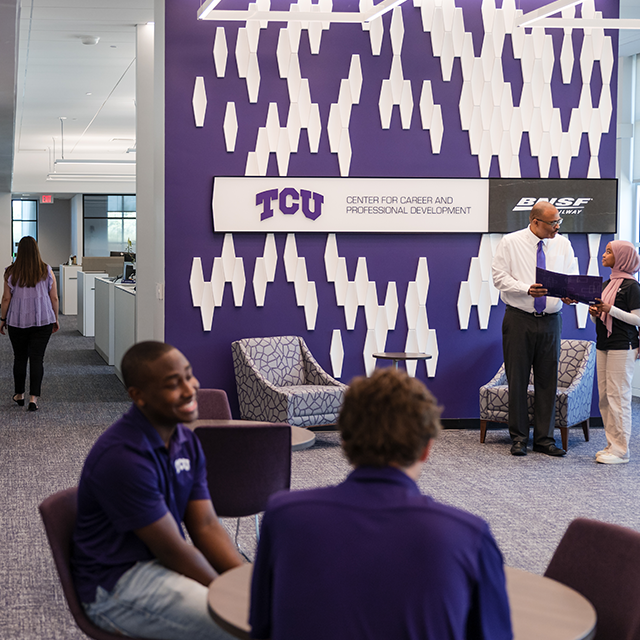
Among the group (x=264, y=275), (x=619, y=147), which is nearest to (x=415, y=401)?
(x=264, y=275)

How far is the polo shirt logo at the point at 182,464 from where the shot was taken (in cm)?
223

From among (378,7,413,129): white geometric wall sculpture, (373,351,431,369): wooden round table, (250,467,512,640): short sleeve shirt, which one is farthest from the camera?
(378,7,413,129): white geometric wall sculpture

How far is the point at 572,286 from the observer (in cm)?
592

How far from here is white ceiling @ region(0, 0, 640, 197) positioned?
793cm

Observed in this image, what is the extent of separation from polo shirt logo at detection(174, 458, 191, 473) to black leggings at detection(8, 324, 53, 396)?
6280 mm

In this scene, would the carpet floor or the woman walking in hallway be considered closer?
the carpet floor

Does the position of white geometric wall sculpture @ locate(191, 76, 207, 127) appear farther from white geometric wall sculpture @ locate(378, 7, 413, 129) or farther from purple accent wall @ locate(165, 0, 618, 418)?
white geometric wall sculpture @ locate(378, 7, 413, 129)

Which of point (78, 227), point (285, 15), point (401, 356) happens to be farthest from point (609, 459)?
point (78, 227)

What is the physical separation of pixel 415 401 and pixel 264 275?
5.85 m

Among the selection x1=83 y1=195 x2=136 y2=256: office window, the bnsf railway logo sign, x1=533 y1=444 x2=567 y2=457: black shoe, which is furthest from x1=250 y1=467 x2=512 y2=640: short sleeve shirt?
x1=83 y1=195 x2=136 y2=256: office window

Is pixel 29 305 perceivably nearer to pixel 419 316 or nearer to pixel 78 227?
pixel 419 316

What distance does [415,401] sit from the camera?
143 cm

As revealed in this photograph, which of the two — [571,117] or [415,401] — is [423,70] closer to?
[571,117]

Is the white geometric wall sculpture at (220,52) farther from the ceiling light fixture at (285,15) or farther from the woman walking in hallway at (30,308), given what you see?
the woman walking in hallway at (30,308)
